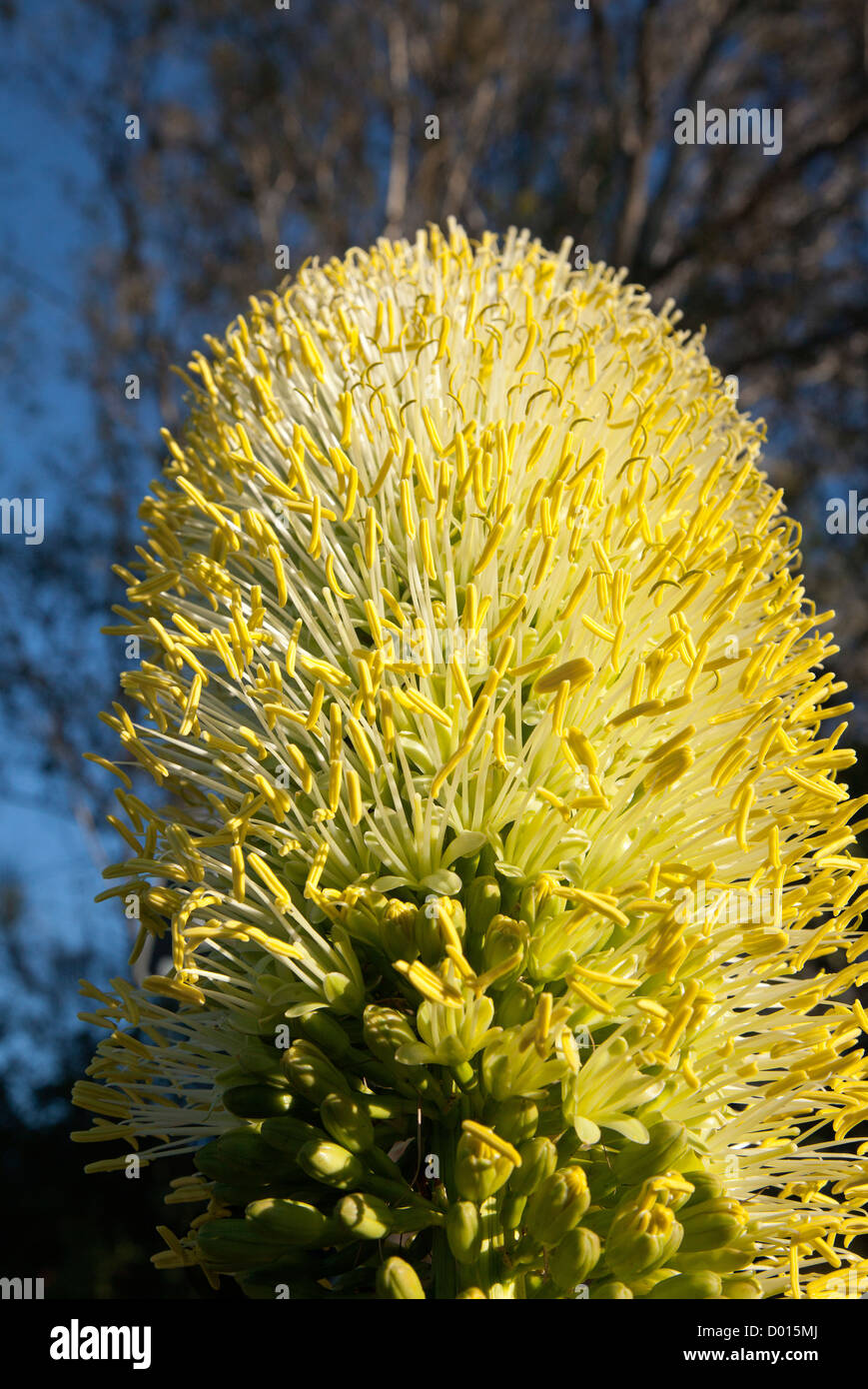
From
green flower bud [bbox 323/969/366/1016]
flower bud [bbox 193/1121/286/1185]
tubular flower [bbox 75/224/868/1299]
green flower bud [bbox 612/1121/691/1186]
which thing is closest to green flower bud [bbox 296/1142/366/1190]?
tubular flower [bbox 75/224/868/1299]

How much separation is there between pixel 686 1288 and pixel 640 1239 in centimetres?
16

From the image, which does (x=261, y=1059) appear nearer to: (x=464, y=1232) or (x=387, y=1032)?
(x=387, y=1032)

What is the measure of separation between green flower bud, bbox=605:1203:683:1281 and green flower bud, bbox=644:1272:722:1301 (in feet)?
0.20

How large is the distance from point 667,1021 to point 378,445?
130cm

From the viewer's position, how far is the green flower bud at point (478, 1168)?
145cm

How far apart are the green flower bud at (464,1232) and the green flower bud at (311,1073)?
0.26 m

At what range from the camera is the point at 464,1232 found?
146cm

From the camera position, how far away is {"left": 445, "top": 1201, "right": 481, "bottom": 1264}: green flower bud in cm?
146

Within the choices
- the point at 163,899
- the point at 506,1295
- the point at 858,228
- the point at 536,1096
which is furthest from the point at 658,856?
the point at 858,228

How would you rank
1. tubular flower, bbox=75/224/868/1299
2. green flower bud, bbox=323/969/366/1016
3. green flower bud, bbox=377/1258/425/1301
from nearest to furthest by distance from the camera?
green flower bud, bbox=377/1258/425/1301
tubular flower, bbox=75/224/868/1299
green flower bud, bbox=323/969/366/1016

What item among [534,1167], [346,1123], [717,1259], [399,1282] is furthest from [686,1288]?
[346,1123]

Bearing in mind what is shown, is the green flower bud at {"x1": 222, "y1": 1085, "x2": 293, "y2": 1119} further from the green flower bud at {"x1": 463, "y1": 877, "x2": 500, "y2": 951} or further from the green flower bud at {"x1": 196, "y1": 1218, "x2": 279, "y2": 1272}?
the green flower bud at {"x1": 463, "y1": 877, "x2": 500, "y2": 951}

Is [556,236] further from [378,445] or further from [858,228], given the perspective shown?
[378,445]

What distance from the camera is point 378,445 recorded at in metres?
2.12
